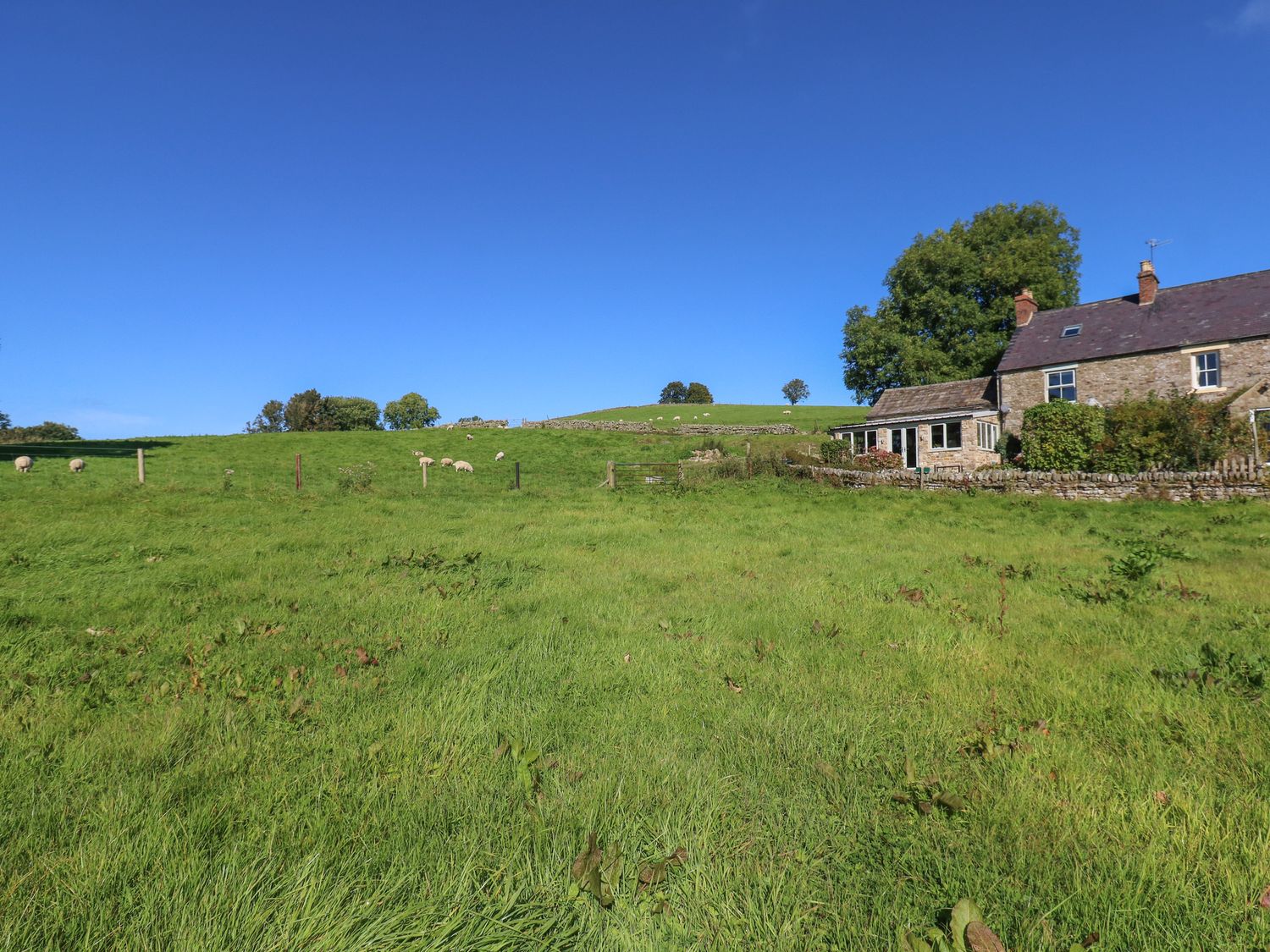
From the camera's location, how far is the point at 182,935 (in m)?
1.98

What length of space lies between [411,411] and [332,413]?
13.9 metres

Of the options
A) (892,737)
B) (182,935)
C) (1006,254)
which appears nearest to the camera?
(182,935)

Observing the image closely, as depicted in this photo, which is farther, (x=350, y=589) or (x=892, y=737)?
(x=350, y=589)

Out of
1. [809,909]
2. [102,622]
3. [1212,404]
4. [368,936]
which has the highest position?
[1212,404]

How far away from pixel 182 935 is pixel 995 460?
35.6m

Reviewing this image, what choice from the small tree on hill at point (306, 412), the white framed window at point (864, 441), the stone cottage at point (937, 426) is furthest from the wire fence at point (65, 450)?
the small tree on hill at point (306, 412)

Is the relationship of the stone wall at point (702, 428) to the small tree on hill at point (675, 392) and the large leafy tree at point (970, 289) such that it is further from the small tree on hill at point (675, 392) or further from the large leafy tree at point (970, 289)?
the small tree on hill at point (675, 392)

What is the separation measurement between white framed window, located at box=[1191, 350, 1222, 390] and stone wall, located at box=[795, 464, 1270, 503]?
11.0 m

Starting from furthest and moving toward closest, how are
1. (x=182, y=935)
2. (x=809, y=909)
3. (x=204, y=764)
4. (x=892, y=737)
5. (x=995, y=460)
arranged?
(x=995, y=460), (x=892, y=737), (x=204, y=764), (x=809, y=909), (x=182, y=935)

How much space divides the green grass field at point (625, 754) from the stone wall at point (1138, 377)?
81.0 feet

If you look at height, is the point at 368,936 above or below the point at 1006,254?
below

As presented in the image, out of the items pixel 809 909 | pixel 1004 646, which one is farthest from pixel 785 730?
pixel 1004 646

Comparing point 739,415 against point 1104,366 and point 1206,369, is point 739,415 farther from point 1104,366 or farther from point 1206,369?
point 1206,369

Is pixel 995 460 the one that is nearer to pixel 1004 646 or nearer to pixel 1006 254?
pixel 1006 254
